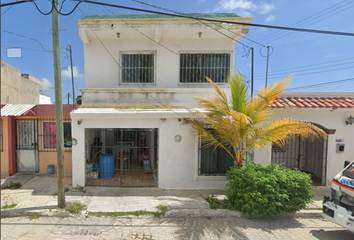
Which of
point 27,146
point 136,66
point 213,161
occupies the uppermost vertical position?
point 136,66

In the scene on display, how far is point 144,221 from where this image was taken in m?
4.52

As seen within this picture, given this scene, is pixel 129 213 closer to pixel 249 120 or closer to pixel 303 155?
pixel 249 120

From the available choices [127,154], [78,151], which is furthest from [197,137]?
[78,151]

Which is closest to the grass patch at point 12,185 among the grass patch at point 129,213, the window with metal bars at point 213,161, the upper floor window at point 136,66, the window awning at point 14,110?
the window awning at point 14,110

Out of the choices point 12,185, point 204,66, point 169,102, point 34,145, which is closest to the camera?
point 12,185

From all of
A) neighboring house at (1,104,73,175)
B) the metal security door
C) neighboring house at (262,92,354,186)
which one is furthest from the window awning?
neighboring house at (262,92,354,186)

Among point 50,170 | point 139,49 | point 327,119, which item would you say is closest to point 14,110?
point 50,170

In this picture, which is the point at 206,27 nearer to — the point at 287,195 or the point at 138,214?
the point at 287,195

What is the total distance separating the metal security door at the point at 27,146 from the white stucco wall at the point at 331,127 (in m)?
8.77

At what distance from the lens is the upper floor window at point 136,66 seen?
23.4ft

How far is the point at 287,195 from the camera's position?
4.57 m

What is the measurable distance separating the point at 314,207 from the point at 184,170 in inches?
153

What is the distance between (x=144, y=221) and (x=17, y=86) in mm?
13962

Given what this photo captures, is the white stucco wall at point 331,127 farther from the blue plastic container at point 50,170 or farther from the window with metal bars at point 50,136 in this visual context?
the blue plastic container at point 50,170
